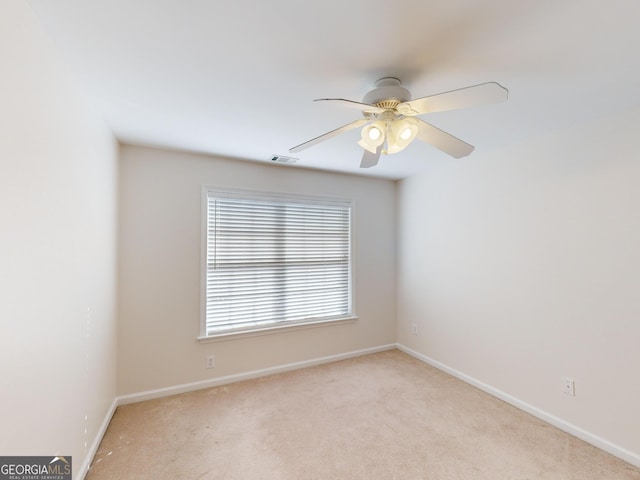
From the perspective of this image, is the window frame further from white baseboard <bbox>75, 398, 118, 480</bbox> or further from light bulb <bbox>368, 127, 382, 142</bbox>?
light bulb <bbox>368, 127, 382, 142</bbox>

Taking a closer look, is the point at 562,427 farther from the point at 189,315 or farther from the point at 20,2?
the point at 20,2

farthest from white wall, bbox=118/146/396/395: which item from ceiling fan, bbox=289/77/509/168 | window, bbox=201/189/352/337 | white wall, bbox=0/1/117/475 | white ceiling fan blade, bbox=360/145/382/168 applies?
ceiling fan, bbox=289/77/509/168

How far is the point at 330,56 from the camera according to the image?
1.44 meters

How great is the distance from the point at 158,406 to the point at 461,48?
334cm

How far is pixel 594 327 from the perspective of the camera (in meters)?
2.11

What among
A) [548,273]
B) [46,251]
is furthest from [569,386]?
[46,251]

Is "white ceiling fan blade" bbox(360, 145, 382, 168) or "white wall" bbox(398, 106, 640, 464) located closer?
"white ceiling fan blade" bbox(360, 145, 382, 168)

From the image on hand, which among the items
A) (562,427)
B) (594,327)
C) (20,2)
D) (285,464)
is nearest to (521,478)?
(562,427)

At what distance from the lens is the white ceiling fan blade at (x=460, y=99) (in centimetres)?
117

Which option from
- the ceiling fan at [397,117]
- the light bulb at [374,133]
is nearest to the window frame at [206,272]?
the ceiling fan at [397,117]

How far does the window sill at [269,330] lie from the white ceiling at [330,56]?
6.50 ft

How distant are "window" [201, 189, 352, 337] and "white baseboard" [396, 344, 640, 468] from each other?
1380 mm

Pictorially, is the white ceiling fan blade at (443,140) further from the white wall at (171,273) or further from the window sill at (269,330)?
the window sill at (269,330)

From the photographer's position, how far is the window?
303cm
